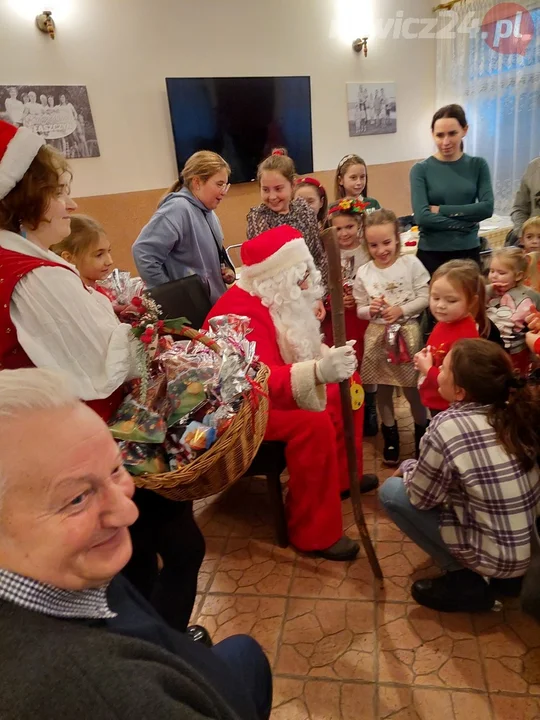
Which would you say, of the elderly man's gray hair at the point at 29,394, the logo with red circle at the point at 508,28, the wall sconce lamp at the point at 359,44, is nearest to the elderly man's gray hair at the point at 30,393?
the elderly man's gray hair at the point at 29,394

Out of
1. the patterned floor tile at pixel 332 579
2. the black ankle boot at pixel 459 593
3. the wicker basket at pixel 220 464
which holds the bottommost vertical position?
the patterned floor tile at pixel 332 579

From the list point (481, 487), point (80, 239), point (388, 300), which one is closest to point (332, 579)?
point (481, 487)

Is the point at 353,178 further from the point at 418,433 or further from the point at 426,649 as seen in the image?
the point at 426,649

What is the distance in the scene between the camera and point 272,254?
1932mm

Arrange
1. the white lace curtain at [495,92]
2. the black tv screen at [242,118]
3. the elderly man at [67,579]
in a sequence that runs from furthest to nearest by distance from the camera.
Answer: the white lace curtain at [495,92] → the black tv screen at [242,118] → the elderly man at [67,579]

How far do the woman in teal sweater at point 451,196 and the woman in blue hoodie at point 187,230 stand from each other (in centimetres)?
120

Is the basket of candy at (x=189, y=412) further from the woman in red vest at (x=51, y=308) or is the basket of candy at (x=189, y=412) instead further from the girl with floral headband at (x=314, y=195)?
the girl with floral headband at (x=314, y=195)

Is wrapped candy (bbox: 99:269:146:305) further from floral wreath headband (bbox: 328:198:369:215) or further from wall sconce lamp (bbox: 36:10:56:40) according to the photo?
wall sconce lamp (bbox: 36:10:56:40)

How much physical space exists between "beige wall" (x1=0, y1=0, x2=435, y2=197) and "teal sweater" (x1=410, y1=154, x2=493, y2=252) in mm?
2292

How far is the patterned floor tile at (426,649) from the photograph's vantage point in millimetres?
1497

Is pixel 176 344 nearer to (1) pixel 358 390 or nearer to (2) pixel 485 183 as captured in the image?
(1) pixel 358 390

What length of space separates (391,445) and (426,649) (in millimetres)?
1109

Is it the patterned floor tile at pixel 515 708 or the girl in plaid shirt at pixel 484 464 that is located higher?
the girl in plaid shirt at pixel 484 464

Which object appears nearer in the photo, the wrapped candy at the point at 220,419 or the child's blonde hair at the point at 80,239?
the wrapped candy at the point at 220,419
